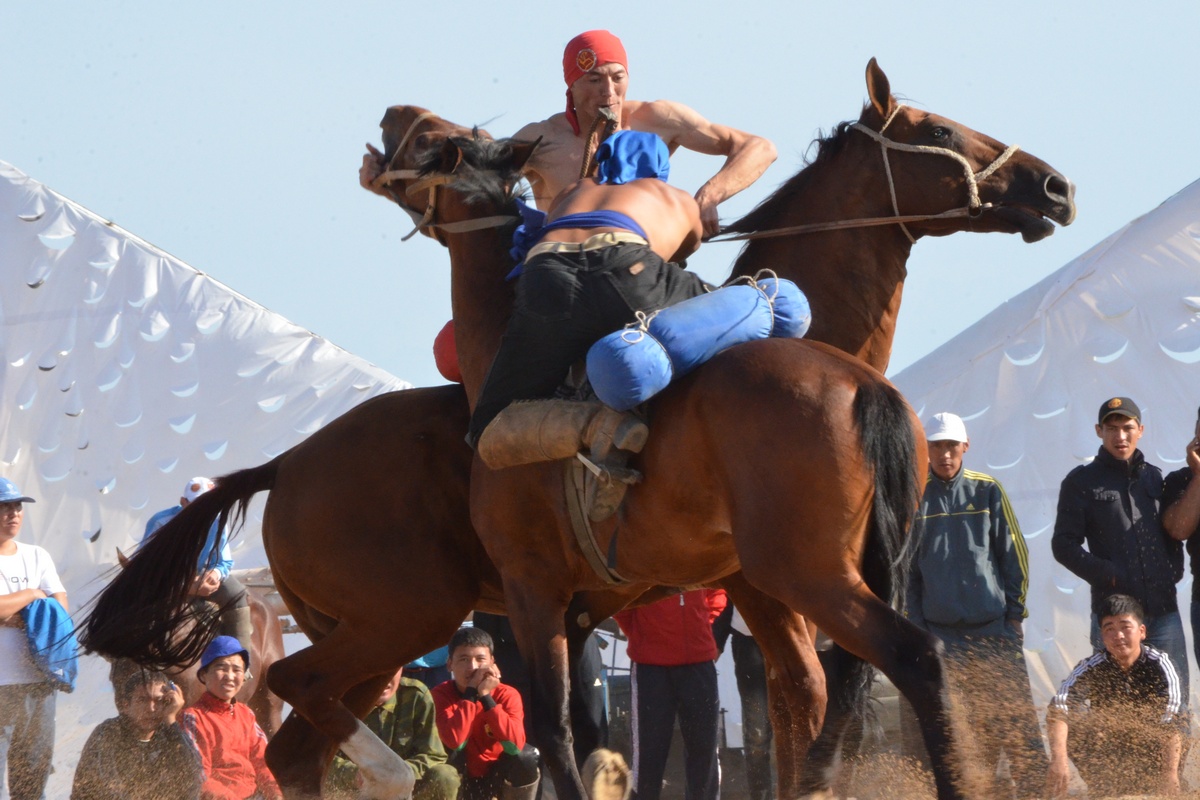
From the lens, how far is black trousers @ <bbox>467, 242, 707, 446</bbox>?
456cm

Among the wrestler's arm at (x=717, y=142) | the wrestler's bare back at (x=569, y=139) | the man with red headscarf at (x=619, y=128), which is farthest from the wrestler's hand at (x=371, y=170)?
the wrestler's arm at (x=717, y=142)

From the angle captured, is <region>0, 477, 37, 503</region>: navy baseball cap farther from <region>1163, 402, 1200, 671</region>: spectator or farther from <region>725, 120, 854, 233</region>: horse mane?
<region>1163, 402, 1200, 671</region>: spectator

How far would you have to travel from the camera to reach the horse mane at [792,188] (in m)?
5.45

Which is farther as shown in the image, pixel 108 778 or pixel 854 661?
pixel 108 778

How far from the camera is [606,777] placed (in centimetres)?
482

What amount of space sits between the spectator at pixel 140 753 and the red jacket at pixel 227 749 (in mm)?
60

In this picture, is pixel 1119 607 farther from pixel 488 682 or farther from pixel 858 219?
pixel 488 682

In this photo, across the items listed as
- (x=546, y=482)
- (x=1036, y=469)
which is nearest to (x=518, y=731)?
(x=546, y=482)

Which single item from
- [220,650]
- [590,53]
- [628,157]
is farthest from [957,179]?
[220,650]

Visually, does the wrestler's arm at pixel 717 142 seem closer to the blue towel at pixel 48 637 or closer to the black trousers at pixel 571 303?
the black trousers at pixel 571 303

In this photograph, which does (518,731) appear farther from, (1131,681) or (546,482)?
(1131,681)

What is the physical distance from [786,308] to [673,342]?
0.48 m

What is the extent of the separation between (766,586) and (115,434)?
8657 millimetres

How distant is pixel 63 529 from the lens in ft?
36.8
